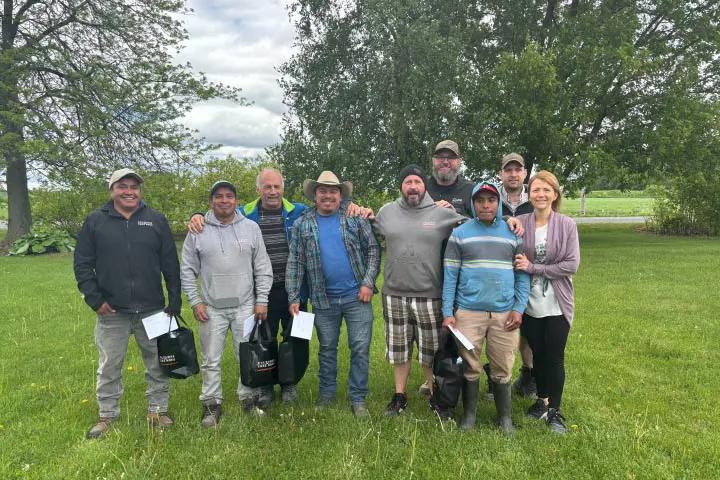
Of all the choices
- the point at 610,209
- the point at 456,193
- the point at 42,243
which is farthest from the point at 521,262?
the point at 610,209

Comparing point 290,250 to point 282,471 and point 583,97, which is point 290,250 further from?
point 583,97

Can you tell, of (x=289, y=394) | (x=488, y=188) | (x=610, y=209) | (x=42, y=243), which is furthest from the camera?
(x=610, y=209)

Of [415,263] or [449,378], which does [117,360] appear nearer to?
[415,263]

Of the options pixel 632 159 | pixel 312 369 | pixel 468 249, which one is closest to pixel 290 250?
pixel 468 249

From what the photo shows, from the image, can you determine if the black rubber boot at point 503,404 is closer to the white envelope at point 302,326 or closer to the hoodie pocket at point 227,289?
the white envelope at point 302,326

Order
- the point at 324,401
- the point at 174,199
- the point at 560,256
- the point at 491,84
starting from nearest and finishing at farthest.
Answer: the point at 560,256
the point at 324,401
the point at 491,84
the point at 174,199

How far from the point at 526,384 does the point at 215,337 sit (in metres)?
3.07

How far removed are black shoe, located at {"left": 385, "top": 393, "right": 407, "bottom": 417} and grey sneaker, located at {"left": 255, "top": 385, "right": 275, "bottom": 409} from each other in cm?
115

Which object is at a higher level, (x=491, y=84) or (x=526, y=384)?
(x=491, y=84)

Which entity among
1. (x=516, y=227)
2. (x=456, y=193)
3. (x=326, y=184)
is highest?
(x=326, y=184)

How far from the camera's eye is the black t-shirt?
444 cm

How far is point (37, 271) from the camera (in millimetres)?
12711

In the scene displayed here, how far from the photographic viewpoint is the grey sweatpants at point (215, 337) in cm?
404

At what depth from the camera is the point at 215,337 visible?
404 centimetres
